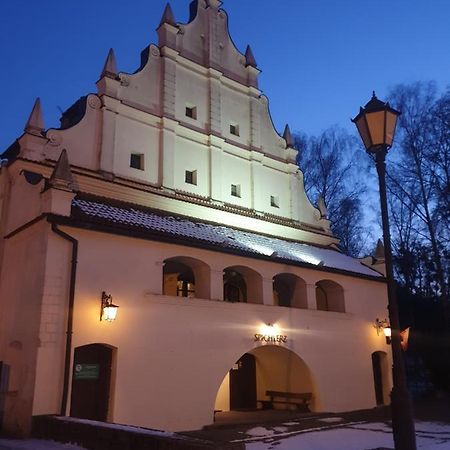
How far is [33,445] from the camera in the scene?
9984 mm

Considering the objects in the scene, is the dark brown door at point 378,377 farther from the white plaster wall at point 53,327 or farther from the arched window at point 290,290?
the white plaster wall at point 53,327

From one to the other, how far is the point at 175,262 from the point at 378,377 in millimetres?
10515

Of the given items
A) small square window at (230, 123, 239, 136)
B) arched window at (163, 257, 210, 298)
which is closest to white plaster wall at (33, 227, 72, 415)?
arched window at (163, 257, 210, 298)

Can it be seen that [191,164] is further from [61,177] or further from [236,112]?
[61,177]

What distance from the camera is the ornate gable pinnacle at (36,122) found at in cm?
1581

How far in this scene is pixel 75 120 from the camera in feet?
57.3

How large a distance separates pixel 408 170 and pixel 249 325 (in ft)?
52.2

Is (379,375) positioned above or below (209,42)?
below

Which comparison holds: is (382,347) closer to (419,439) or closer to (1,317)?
(419,439)

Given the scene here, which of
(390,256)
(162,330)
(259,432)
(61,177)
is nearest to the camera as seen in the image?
(390,256)

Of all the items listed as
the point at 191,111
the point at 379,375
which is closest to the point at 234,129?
the point at 191,111

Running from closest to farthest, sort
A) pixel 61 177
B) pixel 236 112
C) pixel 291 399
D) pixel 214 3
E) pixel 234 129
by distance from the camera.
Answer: pixel 61 177
pixel 291 399
pixel 234 129
pixel 236 112
pixel 214 3

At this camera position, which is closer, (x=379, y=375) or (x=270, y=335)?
(x=270, y=335)

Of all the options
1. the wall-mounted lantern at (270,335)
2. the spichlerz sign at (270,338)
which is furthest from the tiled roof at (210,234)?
the spichlerz sign at (270,338)
